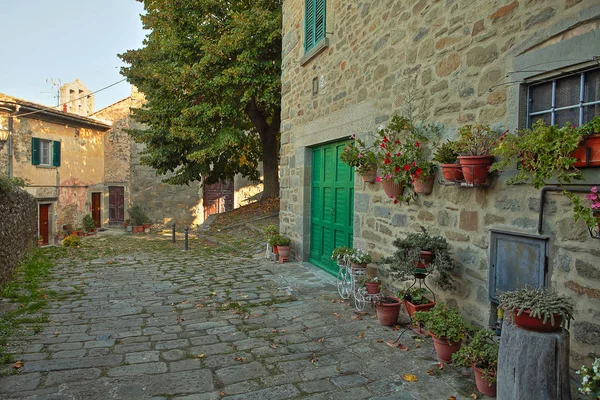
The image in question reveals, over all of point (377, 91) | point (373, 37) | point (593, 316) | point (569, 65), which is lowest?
point (593, 316)

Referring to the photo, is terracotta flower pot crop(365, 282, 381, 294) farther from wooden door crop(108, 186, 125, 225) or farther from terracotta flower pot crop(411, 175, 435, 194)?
wooden door crop(108, 186, 125, 225)

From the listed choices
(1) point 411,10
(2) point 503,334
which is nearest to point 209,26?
(1) point 411,10

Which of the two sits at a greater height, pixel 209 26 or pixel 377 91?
pixel 209 26

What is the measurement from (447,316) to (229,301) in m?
2.94

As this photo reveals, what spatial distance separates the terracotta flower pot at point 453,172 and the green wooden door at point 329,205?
2495mm

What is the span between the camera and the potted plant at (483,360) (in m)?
2.71

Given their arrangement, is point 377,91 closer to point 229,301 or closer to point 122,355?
point 229,301

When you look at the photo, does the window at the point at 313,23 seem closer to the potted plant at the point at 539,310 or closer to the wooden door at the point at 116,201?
the potted plant at the point at 539,310

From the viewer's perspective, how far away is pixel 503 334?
2.46 m

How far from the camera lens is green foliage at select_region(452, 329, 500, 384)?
2715mm

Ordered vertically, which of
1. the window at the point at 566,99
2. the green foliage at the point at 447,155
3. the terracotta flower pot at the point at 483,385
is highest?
the window at the point at 566,99

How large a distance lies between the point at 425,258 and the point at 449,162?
93 cm

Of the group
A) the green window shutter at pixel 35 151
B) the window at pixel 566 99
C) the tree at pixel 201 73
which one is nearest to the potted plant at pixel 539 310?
the window at pixel 566 99

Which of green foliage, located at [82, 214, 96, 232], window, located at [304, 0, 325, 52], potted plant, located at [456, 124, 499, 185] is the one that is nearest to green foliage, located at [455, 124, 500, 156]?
potted plant, located at [456, 124, 499, 185]
